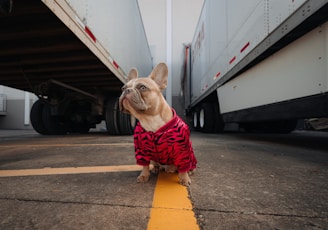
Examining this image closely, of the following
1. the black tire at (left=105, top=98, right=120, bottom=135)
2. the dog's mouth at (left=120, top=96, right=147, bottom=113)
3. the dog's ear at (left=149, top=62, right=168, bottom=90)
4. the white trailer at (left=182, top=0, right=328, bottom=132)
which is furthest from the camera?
the black tire at (left=105, top=98, right=120, bottom=135)

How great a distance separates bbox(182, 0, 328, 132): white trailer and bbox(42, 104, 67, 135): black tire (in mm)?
4991

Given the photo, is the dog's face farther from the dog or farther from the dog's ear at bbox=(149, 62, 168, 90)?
the dog's ear at bbox=(149, 62, 168, 90)

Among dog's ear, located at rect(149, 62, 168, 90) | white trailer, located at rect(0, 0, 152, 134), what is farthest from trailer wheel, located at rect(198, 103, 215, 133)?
dog's ear, located at rect(149, 62, 168, 90)

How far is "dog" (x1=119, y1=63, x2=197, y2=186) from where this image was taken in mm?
1279

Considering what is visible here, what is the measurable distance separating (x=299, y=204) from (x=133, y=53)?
17.3 feet

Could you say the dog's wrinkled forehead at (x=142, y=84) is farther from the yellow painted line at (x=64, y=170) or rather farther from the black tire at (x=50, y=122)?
the black tire at (x=50, y=122)

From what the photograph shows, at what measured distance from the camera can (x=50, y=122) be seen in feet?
18.7

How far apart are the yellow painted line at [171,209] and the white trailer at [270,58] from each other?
2.01m

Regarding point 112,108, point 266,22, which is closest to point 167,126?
point 266,22

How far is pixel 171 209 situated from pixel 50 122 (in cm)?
591

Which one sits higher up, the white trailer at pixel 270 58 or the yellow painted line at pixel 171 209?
the white trailer at pixel 270 58

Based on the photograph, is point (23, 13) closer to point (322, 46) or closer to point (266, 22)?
point (266, 22)

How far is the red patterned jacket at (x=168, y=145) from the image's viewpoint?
128cm

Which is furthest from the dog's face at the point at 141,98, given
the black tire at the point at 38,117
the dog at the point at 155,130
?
the black tire at the point at 38,117
